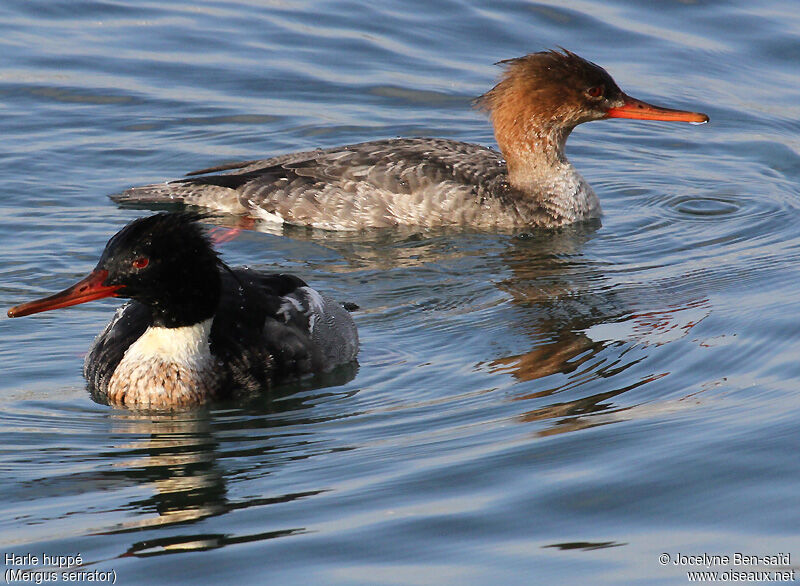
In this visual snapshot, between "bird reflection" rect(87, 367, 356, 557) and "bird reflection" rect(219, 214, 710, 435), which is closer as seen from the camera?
"bird reflection" rect(87, 367, 356, 557)

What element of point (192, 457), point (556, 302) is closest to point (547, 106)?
point (556, 302)

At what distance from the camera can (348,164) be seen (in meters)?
12.7

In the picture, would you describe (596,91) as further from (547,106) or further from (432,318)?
(432,318)

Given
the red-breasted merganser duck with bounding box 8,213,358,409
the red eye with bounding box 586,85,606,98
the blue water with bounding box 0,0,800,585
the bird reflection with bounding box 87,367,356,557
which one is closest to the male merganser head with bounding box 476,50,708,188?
the red eye with bounding box 586,85,606,98

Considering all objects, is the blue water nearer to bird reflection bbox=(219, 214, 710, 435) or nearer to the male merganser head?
bird reflection bbox=(219, 214, 710, 435)

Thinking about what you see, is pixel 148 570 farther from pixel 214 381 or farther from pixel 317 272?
pixel 317 272

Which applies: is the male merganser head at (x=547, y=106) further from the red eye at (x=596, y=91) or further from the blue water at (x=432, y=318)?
the blue water at (x=432, y=318)

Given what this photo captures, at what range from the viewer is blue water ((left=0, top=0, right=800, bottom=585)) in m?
6.47

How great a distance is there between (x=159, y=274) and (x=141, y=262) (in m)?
0.16

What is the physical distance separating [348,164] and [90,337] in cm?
394

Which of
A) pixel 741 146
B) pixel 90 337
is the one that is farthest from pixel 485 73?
pixel 90 337

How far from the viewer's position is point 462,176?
41.0 ft

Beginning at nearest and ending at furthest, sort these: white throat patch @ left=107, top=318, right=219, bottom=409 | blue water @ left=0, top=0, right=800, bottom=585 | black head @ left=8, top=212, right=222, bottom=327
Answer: blue water @ left=0, top=0, right=800, bottom=585
black head @ left=8, top=212, right=222, bottom=327
white throat patch @ left=107, top=318, right=219, bottom=409

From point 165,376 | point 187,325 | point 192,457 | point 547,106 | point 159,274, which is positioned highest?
point 547,106
